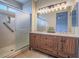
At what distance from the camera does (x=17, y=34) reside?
2883mm

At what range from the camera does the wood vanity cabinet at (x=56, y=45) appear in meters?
1.98

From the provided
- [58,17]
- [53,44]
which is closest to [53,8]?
[58,17]

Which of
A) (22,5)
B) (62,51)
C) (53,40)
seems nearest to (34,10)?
(22,5)

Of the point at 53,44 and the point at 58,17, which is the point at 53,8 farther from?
the point at 53,44

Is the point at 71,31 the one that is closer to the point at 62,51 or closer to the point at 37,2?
the point at 62,51

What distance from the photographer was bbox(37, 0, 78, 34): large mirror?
2572mm

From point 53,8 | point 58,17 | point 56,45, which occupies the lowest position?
point 56,45

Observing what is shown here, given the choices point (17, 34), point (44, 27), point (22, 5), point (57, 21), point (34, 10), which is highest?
point (22, 5)

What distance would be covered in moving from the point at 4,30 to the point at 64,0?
239 cm

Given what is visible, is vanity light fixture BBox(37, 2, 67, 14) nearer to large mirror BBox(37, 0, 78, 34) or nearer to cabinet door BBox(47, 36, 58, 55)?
large mirror BBox(37, 0, 78, 34)

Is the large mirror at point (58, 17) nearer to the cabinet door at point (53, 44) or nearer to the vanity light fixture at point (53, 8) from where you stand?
the vanity light fixture at point (53, 8)

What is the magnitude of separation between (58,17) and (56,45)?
116 centimetres

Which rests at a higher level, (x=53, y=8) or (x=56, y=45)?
(x=53, y=8)

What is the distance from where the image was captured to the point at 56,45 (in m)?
2.29
